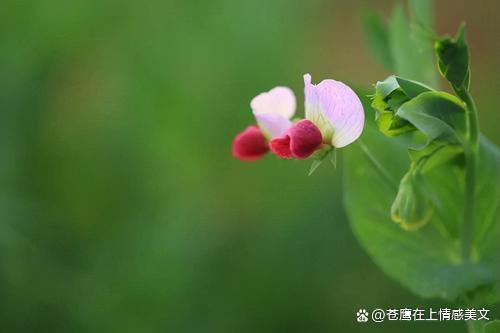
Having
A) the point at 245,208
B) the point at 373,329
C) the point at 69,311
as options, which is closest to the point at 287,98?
the point at 373,329

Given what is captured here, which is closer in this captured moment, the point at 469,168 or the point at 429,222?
the point at 469,168

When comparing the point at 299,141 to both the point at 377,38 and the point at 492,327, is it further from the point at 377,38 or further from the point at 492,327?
the point at 377,38

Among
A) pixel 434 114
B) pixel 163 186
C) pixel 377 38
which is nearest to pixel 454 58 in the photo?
pixel 434 114

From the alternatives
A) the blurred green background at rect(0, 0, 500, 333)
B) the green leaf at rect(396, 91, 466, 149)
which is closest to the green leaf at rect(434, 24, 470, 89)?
the green leaf at rect(396, 91, 466, 149)

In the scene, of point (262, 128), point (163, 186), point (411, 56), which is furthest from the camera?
point (163, 186)

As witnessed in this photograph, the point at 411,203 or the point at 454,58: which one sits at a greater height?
the point at 454,58

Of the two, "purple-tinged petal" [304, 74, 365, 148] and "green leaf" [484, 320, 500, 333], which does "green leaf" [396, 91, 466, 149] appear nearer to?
"purple-tinged petal" [304, 74, 365, 148]
